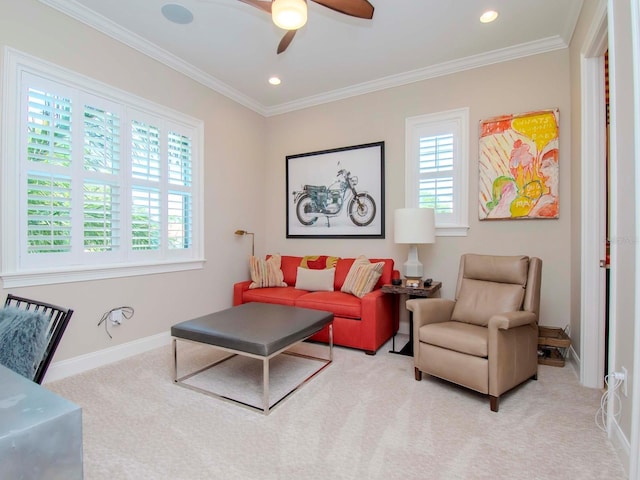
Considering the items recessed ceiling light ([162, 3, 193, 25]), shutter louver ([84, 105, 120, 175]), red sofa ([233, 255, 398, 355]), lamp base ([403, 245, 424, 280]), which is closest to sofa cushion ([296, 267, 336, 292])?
red sofa ([233, 255, 398, 355])

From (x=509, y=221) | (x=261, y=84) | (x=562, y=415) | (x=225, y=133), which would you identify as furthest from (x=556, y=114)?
(x=225, y=133)

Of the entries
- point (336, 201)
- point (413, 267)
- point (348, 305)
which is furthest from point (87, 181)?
point (413, 267)

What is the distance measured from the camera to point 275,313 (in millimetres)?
2893

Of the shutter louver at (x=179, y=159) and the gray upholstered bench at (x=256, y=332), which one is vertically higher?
the shutter louver at (x=179, y=159)

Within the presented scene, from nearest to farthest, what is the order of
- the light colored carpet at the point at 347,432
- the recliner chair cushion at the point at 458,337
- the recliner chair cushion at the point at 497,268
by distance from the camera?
the light colored carpet at the point at 347,432
the recliner chair cushion at the point at 458,337
the recliner chair cushion at the point at 497,268

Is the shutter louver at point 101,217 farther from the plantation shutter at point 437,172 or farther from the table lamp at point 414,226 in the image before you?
the plantation shutter at point 437,172

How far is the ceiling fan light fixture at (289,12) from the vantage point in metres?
1.93

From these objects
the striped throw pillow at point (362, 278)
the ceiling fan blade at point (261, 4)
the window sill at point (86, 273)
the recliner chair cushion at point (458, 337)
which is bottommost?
the recliner chair cushion at point (458, 337)

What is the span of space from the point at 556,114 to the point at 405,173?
151cm

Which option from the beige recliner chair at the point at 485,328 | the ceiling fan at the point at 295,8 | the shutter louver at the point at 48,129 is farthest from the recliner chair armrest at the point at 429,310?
the shutter louver at the point at 48,129

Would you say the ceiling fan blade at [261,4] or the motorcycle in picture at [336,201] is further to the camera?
the motorcycle in picture at [336,201]

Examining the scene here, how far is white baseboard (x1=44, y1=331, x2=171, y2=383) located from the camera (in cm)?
257

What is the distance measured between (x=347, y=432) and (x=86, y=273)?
2.45m

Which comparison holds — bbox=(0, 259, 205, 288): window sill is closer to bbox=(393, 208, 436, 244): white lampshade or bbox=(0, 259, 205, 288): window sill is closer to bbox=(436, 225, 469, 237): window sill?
bbox=(393, 208, 436, 244): white lampshade
